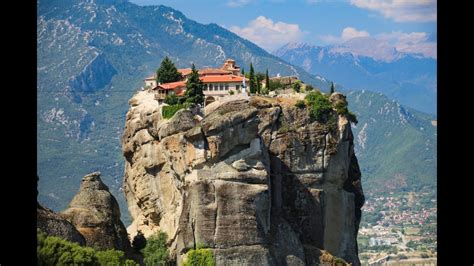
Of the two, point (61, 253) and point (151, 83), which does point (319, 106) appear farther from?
point (61, 253)

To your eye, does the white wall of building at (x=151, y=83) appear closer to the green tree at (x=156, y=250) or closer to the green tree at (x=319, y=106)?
the green tree at (x=319, y=106)

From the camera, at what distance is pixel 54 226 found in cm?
2452

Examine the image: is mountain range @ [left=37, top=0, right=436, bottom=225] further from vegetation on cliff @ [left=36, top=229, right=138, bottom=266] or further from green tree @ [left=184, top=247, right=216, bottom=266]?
vegetation on cliff @ [left=36, top=229, right=138, bottom=266]

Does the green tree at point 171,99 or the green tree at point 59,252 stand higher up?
the green tree at point 171,99

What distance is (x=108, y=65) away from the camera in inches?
7421

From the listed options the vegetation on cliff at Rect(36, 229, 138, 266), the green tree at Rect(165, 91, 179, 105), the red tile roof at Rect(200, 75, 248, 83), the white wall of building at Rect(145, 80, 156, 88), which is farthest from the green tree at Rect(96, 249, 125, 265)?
the white wall of building at Rect(145, 80, 156, 88)

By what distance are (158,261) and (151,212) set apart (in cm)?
677

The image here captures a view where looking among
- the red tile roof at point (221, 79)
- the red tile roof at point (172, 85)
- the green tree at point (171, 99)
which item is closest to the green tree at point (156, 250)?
the green tree at point (171, 99)

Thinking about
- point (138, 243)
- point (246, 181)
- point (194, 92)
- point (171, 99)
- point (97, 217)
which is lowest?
point (138, 243)

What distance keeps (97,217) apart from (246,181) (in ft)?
21.4

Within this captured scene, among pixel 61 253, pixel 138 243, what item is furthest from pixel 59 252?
pixel 138 243

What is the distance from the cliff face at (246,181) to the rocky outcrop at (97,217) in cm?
349

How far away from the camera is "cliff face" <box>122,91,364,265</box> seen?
33.5 metres

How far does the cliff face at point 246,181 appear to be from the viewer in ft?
110
